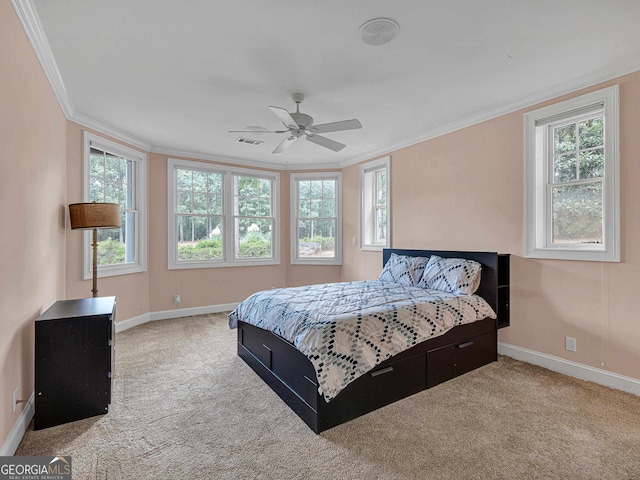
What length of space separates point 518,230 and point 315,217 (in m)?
3.34

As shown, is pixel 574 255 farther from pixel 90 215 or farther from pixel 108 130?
pixel 108 130

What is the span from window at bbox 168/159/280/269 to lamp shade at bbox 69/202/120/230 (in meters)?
1.65

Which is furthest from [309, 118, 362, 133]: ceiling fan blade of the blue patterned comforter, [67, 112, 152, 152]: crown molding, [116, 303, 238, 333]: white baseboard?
[116, 303, 238, 333]: white baseboard

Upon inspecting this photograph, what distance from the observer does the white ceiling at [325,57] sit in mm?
1938

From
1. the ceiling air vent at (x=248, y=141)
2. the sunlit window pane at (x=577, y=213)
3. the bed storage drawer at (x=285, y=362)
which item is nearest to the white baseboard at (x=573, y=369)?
the sunlit window pane at (x=577, y=213)

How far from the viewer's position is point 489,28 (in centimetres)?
210

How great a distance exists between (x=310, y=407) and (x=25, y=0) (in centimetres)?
297

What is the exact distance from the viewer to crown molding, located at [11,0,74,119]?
74.0 inches

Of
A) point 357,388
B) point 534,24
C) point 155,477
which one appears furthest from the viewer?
point 357,388

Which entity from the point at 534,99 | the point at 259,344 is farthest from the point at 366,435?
the point at 534,99

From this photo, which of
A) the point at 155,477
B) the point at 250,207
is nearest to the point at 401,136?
the point at 250,207

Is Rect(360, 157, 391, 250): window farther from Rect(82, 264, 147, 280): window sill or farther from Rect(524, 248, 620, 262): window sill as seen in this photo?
Rect(82, 264, 147, 280): window sill

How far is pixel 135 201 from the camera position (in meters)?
4.51

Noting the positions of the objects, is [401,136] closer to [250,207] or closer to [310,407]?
[250,207]
